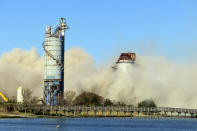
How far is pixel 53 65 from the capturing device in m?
187

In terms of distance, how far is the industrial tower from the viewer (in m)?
186

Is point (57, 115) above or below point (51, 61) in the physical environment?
below

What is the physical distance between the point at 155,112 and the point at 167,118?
5217 millimetres

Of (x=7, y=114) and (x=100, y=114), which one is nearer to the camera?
(x=7, y=114)

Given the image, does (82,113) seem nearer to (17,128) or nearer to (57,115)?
(57,115)

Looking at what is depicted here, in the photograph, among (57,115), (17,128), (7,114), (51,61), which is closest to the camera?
(17,128)

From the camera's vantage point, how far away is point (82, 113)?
18312 centimetres

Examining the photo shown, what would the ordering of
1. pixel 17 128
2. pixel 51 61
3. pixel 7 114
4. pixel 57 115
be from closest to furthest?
pixel 17 128 < pixel 7 114 < pixel 57 115 < pixel 51 61

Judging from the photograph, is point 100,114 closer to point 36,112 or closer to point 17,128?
point 36,112

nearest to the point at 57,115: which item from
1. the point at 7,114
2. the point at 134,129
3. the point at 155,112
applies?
the point at 7,114

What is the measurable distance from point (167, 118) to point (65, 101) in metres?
33.5

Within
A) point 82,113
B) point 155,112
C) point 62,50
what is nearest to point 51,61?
point 62,50

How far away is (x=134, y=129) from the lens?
4764 inches

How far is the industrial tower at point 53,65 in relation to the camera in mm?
186125
